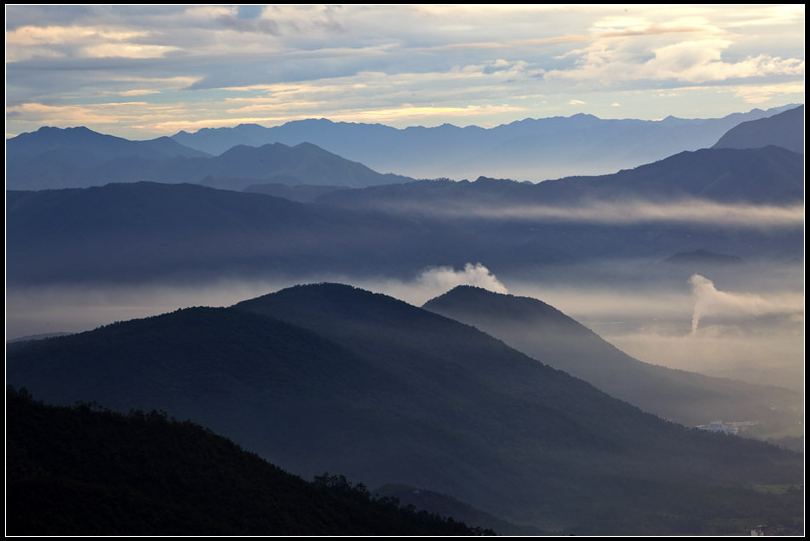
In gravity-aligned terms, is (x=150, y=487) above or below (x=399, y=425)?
below

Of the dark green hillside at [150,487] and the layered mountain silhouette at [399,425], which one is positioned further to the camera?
the layered mountain silhouette at [399,425]

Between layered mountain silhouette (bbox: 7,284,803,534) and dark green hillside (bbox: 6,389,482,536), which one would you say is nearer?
dark green hillside (bbox: 6,389,482,536)

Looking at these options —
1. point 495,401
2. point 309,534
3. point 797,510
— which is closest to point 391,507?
point 309,534

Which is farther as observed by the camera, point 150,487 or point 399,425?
point 399,425
